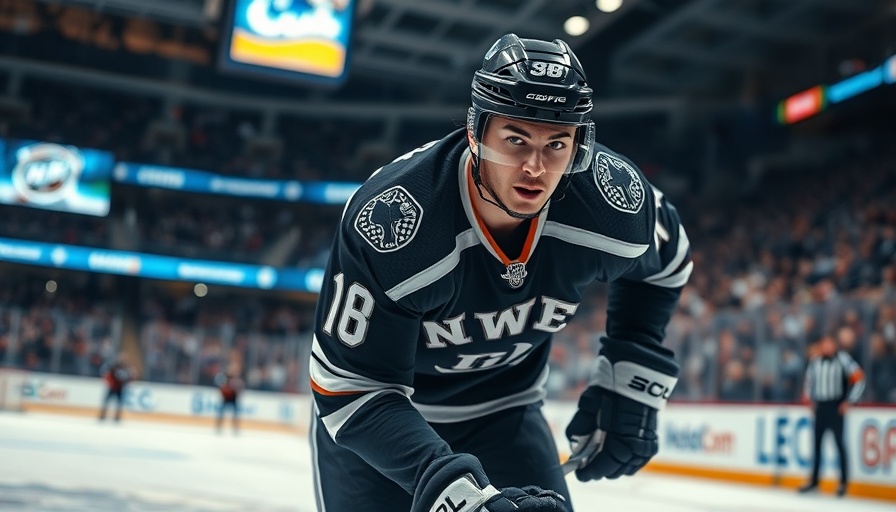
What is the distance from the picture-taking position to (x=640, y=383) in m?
2.77

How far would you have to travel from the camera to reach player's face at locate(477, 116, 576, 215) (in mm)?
2111

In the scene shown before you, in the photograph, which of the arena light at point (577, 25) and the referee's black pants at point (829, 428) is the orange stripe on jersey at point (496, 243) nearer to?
the referee's black pants at point (829, 428)

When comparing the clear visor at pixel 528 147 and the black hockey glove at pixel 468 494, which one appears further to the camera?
the clear visor at pixel 528 147

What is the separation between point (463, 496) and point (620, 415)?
0.98 meters

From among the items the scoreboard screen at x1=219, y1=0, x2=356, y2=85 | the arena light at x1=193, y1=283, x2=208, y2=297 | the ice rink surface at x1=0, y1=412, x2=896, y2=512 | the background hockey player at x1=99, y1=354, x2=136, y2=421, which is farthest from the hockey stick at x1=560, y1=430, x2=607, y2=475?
the arena light at x1=193, y1=283, x2=208, y2=297

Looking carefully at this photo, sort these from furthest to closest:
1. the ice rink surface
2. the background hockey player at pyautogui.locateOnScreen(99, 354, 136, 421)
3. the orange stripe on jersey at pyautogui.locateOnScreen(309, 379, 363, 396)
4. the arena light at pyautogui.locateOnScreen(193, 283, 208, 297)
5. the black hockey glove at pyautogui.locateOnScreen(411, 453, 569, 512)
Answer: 1. the arena light at pyautogui.locateOnScreen(193, 283, 208, 297)
2. the background hockey player at pyautogui.locateOnScreen(99, 354, 136, 421)
3. the ice rink surface
4. the orange stripe on jersey at pyautogui.locateOnScreen(309, 379, 363, 396)
5. the black hockey glove at pyautogui.locateOnScreen(411, 453, 569, 512)

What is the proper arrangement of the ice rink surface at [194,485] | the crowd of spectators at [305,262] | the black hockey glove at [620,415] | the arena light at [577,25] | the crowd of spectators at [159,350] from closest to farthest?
the black hockey glove at [620,415] → the ice rink surface at [194,485] → the crowd of spectators at [305,262] → the crowd of spectators at [159,350] → the arena light at [577,25]

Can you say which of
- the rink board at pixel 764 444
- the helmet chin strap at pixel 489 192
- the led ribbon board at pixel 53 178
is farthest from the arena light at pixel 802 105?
the helmet chin strap at pixel 489 192

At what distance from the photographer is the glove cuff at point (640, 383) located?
108 inches

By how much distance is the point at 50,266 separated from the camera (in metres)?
24.1

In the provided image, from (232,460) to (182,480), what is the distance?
284 centimetres

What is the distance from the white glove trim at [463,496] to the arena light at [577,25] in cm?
2122

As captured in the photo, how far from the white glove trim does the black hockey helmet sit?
77cm

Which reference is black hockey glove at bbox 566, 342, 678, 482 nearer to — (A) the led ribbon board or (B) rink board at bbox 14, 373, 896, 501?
(B) rink board at bbox 14, 373, 896, 501
